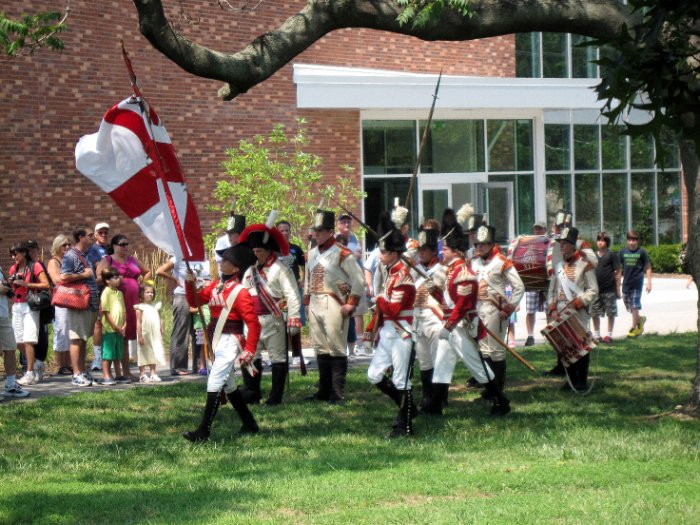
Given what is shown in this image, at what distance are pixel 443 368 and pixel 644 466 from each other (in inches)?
130

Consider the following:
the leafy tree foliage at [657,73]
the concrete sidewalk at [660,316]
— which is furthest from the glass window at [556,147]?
the leafy tree foliage at [657,73]

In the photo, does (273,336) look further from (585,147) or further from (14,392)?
(585,147)

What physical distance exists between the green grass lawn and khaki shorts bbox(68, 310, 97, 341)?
4.08 ft

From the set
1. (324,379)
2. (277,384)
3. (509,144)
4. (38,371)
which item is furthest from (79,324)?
(509,144)

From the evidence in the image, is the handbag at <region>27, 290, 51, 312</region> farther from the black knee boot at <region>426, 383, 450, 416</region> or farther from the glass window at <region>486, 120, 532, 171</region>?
the glass window at <region>486, 120, 532, 171</region>

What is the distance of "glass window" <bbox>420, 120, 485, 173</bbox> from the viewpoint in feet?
95.3

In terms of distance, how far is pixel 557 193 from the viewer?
1268 inches

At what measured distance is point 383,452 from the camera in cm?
992

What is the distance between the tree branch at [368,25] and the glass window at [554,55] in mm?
20859

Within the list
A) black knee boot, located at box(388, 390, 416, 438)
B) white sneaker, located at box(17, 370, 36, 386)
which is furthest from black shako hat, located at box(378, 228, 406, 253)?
white sneaker, located at box(17, 370, 36, 386)

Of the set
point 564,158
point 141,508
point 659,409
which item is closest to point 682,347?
point 659,409

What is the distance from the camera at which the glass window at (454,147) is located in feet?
95.3

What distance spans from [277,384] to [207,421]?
249 centimetres

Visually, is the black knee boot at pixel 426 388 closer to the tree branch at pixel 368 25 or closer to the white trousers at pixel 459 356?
the white trousers at pixel 459 356
